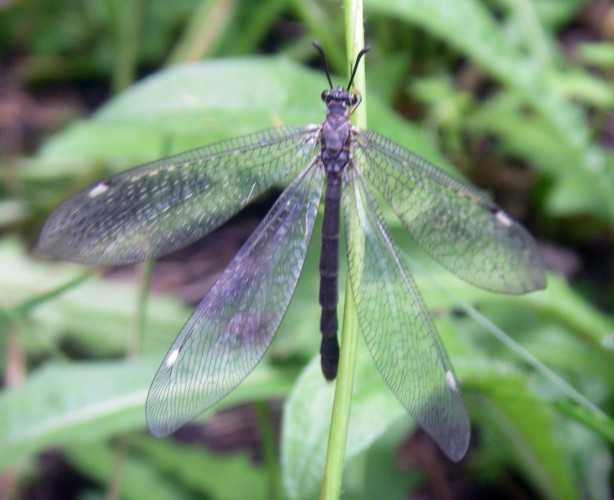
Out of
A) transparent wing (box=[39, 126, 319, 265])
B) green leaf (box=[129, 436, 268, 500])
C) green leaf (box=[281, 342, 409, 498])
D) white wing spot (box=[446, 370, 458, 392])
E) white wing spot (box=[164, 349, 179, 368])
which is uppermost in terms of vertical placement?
transparent wing (box=[39, 126, 319, 265])

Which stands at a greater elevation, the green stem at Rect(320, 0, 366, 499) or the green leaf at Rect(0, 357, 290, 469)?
the green stem at Rect(320, 0, 366, 499)

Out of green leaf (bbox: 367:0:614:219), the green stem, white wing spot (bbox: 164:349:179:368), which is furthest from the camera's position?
→ green leaf (bbox: 367:0:614:219)

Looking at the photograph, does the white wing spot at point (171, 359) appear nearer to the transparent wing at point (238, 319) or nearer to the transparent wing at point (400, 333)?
the transparent wing at point (238, 319)

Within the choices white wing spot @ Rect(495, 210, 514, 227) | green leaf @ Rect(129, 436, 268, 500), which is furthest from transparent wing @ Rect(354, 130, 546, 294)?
green leaf @ Rect(129, 436, 268, 500)

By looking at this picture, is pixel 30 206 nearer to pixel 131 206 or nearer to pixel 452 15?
pixel 131 206

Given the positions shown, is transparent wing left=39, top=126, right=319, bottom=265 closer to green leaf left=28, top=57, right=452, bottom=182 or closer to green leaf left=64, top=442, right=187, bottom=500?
green leaf left=28, top=57, right=452, bottom=182

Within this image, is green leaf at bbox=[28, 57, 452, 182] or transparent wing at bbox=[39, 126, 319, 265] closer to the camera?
transparent wing at bbox=[39, 126, 319, 265]

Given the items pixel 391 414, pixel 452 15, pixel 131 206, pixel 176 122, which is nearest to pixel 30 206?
pixel 176 122
